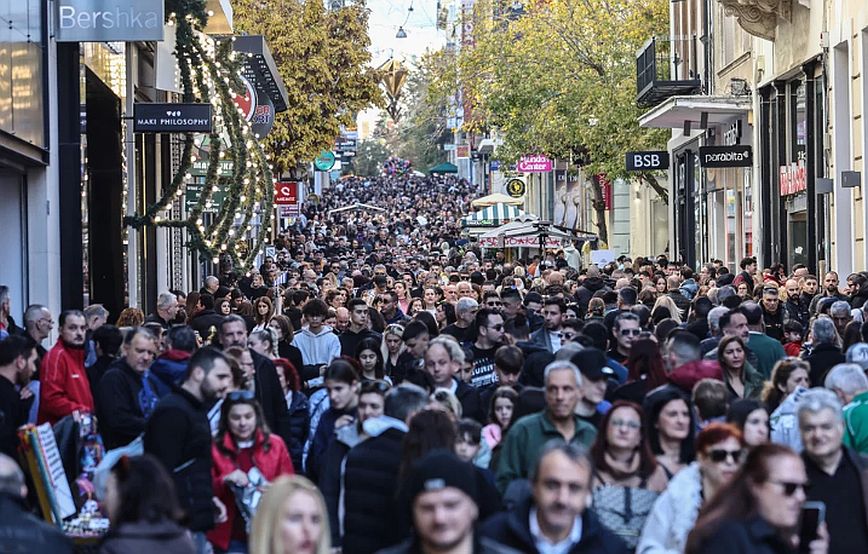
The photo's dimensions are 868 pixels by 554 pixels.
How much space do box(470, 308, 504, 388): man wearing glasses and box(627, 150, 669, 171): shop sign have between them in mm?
24466

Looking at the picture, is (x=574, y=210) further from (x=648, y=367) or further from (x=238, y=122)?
(x=648, y=367)

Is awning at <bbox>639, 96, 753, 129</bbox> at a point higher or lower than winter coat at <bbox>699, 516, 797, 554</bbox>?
higher

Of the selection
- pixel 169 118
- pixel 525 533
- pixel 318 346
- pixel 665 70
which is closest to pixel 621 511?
pixel 525 533

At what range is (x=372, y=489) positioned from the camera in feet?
28.0

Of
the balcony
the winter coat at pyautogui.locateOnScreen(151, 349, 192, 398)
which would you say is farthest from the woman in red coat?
the balcony

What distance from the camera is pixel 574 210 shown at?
7250 centimetres

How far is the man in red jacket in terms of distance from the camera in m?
11.8

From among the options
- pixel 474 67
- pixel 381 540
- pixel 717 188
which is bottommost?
pixel 381 540

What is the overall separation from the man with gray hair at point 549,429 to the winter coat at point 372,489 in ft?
1.84

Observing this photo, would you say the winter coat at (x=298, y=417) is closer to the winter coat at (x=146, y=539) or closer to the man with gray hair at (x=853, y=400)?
the man with gray hair at (x=853, y=400)

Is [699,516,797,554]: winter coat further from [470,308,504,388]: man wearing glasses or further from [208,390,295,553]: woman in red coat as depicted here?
[470,308,504,388]: man wearing glasses

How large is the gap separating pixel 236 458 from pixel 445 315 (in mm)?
10717

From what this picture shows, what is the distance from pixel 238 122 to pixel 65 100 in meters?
5.86

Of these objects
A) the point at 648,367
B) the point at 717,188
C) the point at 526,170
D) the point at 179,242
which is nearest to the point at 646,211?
the point at 526,170
